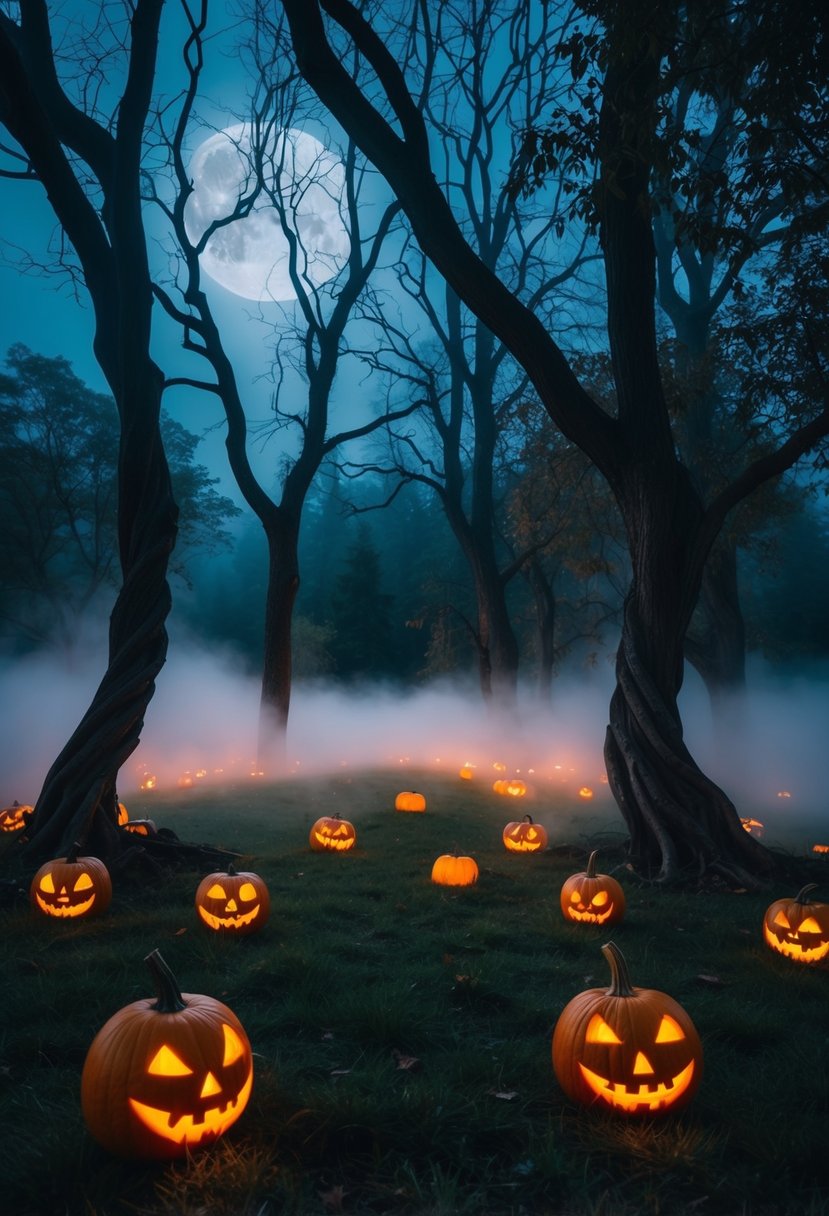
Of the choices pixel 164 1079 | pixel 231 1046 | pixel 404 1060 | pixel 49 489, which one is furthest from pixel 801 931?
pixel 49 489

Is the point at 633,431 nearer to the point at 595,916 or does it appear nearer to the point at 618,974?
the point at 595,916

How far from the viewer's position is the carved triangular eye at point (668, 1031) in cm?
284

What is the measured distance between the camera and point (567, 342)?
1822 centimetres

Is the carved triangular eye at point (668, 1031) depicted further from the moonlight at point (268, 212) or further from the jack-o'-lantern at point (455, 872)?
the moonlight at point (268, 212)

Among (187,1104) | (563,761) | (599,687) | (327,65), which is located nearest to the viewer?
(187,1104)

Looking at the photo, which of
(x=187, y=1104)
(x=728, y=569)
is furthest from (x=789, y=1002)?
(x=728, y=569)

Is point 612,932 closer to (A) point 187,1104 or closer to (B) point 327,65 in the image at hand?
(A) point 187,1104

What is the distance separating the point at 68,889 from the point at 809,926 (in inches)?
194

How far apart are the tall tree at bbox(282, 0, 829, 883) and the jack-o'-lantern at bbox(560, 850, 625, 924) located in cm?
167

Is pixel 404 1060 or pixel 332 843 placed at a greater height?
pixel 404 1060

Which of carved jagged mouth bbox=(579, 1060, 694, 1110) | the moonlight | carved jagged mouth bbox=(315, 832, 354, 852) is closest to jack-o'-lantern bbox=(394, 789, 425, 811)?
carved jagged mouth bbox=(315, 832, 354, 852)

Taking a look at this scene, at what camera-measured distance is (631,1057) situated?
2787 millimetres

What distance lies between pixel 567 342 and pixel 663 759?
44.4ft

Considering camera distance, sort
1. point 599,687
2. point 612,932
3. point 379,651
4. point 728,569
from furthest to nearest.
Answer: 1. point 379,651
2. point 599,687
3. point 728,569
4. point 612,932
